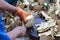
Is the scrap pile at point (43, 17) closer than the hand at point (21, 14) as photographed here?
No

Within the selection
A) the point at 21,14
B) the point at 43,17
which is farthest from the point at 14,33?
the point at 43,17

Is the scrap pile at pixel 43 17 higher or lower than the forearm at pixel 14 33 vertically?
higher

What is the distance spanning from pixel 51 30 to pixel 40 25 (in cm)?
14

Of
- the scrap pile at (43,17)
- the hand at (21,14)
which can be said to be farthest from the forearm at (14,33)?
the scrap pile at (43,17)

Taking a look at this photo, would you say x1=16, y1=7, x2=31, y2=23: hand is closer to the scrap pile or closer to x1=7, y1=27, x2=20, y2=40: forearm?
x1=7, y1=27, x2=20, y2=40: forearm

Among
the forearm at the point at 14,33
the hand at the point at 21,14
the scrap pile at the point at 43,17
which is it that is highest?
the scrap pile at the point at 43,17

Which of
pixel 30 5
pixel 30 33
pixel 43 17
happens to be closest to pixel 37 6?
pixel 30 5

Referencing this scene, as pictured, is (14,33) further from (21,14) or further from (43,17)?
(43,17)

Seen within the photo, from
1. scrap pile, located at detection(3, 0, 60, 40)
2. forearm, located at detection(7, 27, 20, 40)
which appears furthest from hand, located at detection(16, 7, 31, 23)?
scrap pile, located at detection(3, 0, 60, 40)

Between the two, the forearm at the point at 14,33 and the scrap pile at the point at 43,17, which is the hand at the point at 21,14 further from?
the scrap pile at the point at 43,17

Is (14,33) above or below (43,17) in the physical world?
below

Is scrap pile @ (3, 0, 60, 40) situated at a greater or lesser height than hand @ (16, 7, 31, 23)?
greater

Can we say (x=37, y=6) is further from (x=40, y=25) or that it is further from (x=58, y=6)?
(x=40, y=25)

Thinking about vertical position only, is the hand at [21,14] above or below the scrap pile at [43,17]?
below
